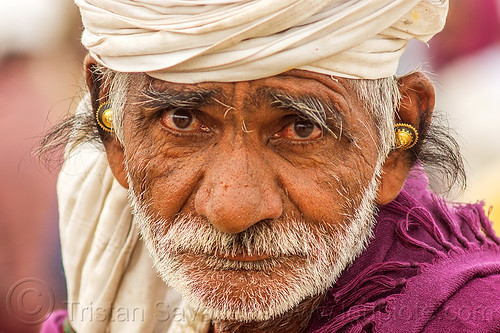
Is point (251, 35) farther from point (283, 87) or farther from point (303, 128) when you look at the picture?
point (303, 128)

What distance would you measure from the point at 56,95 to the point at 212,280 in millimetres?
3201

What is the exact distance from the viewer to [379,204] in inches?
106

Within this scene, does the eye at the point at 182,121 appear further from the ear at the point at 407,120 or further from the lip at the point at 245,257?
the ear at the point at 407,120

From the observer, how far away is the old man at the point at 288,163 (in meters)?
2.24

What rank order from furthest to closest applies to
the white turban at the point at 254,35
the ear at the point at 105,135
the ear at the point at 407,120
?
the ear at the point at 105,135, the ear at the point at 407,120, the white turban at the point at 254,35

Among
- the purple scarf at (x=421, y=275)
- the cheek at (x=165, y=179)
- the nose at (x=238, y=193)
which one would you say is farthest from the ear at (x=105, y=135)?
the purple scarf at (x=421, y=275)

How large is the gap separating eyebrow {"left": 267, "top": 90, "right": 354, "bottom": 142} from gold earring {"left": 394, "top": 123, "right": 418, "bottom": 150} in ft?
0.93

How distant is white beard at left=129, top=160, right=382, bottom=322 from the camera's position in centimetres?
236

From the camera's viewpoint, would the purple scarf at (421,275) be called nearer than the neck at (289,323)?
Yes

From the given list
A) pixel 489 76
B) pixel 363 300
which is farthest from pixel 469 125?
pixel 363 300

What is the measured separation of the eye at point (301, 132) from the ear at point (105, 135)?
745mm

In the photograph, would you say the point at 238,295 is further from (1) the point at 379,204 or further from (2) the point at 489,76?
(2) the point at 489,76

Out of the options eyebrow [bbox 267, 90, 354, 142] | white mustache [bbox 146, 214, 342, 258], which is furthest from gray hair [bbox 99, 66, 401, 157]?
white mustache [bbox 146, 214, 342, 258]

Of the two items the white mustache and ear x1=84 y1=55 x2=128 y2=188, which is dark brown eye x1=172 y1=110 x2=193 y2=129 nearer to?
the white mustache
